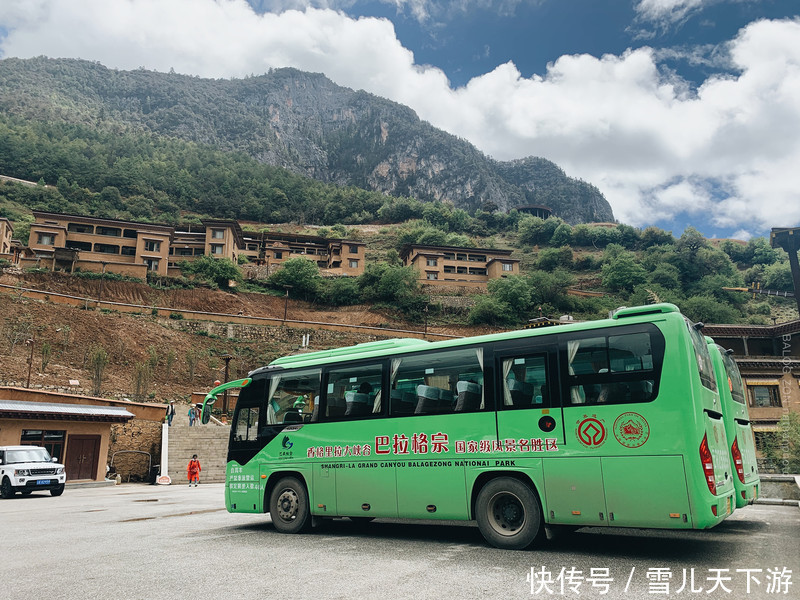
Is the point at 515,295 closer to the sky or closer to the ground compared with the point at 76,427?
closer to the sky

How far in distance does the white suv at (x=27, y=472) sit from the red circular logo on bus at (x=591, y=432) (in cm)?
2013

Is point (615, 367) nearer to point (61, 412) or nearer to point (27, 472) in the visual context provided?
point (27, 472)

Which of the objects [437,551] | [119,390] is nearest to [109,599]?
[437,551]

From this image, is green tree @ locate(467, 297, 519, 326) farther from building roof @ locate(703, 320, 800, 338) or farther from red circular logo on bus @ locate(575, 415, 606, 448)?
red circular logo on bus @ locate(575, 415, 606, 448)

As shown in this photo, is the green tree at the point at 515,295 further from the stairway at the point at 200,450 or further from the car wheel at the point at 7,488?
the car wheel at the point at 7,488

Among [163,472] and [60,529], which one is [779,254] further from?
[60,529]

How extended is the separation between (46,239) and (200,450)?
46426 millimetres

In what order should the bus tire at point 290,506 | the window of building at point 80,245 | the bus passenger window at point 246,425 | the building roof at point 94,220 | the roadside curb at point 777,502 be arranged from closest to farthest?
the bus tire at point 290,506, the bus passenger window at point 246,425, the roadside curb at point 777,502, the window of building at point 80,245, the building roof at point 94,220

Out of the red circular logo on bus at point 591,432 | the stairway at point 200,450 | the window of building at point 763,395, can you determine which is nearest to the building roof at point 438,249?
the window of building at point 763,395

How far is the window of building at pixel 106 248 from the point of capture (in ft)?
210

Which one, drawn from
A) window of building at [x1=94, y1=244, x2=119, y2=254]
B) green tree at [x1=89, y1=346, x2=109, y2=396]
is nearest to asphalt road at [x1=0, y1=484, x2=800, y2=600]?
green tree at [x1=89, y1=346, x2=109, y2=396]

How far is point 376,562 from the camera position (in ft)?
24.3

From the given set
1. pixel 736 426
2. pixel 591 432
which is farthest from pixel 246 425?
pixel 736 426

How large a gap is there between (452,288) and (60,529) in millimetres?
69385
